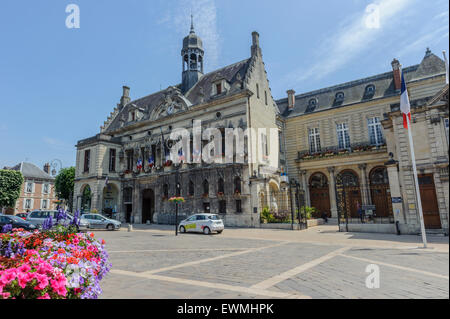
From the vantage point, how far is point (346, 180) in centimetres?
2833

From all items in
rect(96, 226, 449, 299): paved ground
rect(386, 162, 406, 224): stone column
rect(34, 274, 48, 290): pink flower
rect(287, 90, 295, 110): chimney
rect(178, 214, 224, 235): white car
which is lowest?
rect(96, 226, 449, 299): paved ground

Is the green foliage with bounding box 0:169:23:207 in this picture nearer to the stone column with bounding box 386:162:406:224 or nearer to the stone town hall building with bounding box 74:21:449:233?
the stone town hall building with bounding box 74:21:449:233

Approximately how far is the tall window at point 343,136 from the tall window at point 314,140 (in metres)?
2.29

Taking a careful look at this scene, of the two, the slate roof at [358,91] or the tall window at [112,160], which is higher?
the slate roof at [358,91]

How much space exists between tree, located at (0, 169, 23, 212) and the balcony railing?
45944 mm

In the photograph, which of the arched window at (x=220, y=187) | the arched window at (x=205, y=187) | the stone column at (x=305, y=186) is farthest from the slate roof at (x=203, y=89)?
the stone column at (x=305, y=186)

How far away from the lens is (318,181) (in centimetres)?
2997

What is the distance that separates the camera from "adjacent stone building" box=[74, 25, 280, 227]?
25.2 meters

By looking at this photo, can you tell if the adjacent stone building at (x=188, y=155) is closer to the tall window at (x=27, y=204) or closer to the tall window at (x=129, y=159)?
the tall window at (x=129, y=159)

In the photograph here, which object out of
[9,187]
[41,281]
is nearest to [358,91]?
[41,281]

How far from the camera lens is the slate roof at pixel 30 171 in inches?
2074

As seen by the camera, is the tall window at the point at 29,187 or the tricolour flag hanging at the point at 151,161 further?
the tall window at the point at 29,187

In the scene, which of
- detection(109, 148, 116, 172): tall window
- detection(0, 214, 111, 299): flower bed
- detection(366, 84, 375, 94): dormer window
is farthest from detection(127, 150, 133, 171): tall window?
detection(0, 214, 111, 299): flower bed

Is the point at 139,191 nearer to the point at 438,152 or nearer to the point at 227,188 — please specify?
the point at 227,188
